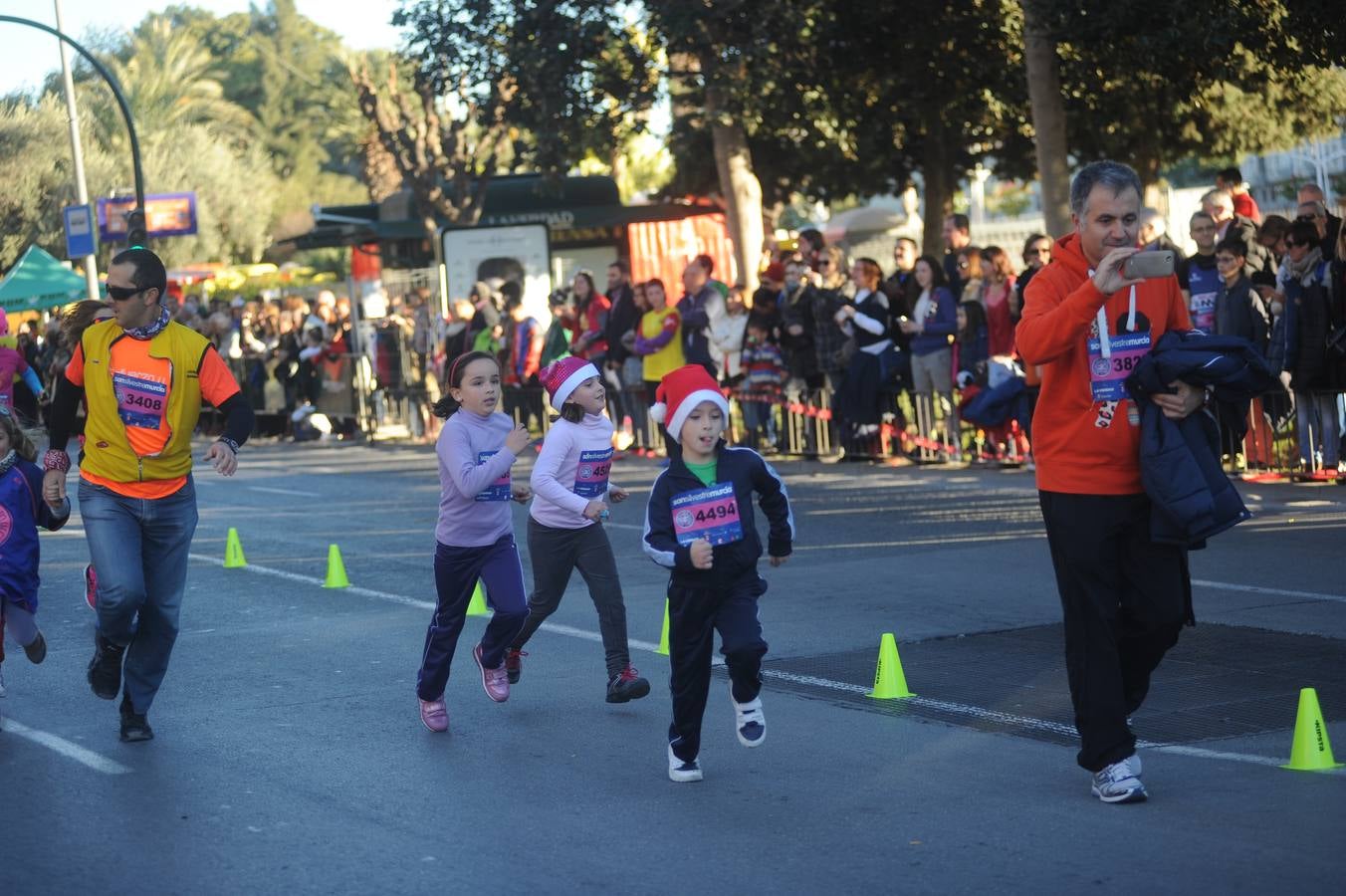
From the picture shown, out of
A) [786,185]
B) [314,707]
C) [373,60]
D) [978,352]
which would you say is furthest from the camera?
[373,60]

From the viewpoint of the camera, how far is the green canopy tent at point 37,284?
111 feet

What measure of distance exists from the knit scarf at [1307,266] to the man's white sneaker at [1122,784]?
8.78 m

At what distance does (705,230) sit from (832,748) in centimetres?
3099

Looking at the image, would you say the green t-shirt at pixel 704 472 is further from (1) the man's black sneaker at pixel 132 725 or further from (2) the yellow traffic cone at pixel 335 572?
(2) the yellow traffic cone at pixel 335 572

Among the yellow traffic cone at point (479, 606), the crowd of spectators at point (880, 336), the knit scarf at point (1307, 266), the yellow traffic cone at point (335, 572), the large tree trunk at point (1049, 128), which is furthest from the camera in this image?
the large tree trunk at point (1049, 128)

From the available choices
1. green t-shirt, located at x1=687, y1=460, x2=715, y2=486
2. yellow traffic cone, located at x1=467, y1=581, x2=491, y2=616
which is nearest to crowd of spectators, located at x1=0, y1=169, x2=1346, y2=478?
green t-shirt, located at x1=687, y1=460, x2=715, y2=486

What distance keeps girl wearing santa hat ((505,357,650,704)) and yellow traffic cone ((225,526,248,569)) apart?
19.0 feet

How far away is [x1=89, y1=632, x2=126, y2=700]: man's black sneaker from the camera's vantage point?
26.0 feet

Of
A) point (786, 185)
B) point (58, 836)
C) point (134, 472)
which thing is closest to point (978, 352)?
point (134, 472)

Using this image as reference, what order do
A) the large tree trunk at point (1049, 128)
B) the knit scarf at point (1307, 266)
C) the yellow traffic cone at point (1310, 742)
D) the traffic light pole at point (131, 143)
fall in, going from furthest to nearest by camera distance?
the traffic light pole at point (131, 143)
the large tree trunk at point (1049, 128)
the knit scarf at point (1307, 266)
the yellow traffic cone at point (1310, 742)

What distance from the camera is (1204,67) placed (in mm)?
21469

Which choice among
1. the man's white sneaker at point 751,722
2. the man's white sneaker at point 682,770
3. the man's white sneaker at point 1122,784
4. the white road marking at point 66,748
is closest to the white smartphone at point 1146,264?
the man's white sneaker at point 1122,784

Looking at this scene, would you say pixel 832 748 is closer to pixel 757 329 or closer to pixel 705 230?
pixel 757 329

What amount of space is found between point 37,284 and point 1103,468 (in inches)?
1218
